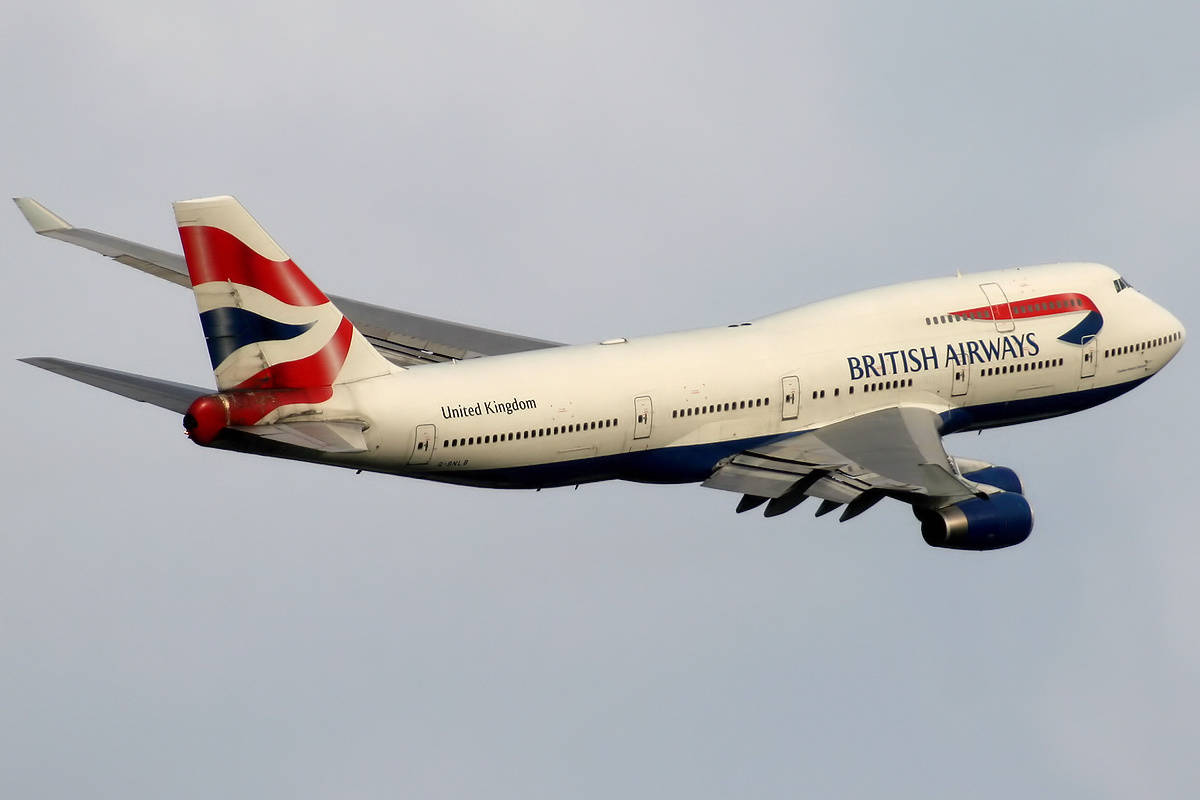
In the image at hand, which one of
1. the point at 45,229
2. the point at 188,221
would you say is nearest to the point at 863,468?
the point at 188,221

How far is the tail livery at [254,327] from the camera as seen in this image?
58.8 meters

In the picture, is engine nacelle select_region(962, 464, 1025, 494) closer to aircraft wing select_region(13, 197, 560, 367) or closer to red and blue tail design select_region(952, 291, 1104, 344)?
red and blue tail design select_region(952, 291, 1104, 344)

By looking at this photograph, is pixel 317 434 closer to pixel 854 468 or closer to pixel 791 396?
pixel 791 396

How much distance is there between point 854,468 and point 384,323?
17.7 meters

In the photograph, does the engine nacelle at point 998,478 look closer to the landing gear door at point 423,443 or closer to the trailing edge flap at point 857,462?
the trailing edge flap at point 857,462

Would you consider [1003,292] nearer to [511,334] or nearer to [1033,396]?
[1033,396]

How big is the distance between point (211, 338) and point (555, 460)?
1123cm

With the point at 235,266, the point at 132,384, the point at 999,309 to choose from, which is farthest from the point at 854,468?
the point at 132,384

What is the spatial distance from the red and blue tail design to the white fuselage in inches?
1.8

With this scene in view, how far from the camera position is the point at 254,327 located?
2373 inches

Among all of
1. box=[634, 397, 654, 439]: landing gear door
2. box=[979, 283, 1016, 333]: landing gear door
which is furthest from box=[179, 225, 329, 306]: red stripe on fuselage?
box=[979, 283, 1016, 333]: landing gear door

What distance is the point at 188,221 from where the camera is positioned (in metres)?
58.2

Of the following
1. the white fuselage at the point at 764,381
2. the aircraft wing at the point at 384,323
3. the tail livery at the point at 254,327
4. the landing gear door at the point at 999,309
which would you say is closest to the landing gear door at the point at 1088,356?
the white fuselage at the point at 764,381

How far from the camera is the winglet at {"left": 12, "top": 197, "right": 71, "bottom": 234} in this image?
75625mm
